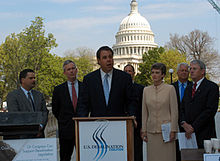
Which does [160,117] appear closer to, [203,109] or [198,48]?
[203,109]

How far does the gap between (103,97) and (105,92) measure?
0.09m

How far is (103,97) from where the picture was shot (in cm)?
614

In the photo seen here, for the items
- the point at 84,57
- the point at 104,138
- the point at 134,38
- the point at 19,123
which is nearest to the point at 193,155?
the point at 104,138

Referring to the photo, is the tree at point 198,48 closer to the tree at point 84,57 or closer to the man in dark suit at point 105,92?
the tree at point 84,57

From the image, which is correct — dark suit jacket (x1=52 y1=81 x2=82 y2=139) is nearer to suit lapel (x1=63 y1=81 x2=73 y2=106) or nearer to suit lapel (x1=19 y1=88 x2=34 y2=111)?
suit lapel (x1=63 y1=81 x2=73 y2=106)

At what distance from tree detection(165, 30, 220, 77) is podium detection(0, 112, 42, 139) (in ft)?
191

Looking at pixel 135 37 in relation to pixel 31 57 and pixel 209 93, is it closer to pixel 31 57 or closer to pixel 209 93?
pixel 31 57

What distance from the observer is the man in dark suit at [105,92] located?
6.14 m

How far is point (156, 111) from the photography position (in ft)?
22.2

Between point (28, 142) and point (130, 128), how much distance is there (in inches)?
53.4

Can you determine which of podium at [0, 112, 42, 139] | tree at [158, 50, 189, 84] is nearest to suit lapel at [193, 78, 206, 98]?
podium at [0, 112, 42, 139]

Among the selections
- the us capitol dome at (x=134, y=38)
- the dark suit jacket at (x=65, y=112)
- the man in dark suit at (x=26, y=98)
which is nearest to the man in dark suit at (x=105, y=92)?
the man in dark suit at (x=26, y=98)

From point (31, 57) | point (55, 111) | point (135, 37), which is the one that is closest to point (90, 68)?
point (31, 57)

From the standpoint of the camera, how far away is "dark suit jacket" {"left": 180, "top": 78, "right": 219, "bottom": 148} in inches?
269
